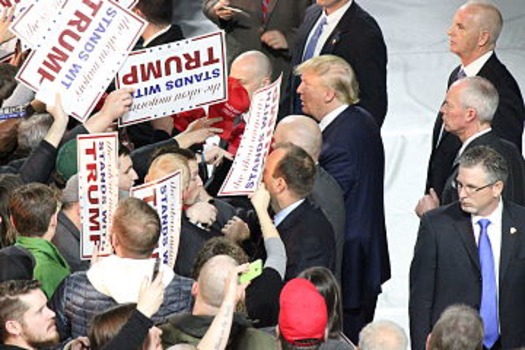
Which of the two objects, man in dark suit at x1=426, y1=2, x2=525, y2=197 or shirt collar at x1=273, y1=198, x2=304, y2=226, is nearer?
shirt collar at x1=273, y1=198, x2=304, y2=226

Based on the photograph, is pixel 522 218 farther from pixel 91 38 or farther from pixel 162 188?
pixel 91 38

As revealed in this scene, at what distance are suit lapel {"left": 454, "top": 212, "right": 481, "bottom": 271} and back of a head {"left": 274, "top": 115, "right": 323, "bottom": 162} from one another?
1.15m

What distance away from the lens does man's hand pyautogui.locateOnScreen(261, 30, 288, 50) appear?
1435cm

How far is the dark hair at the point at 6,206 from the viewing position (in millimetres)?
10266

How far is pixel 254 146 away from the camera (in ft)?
36.9

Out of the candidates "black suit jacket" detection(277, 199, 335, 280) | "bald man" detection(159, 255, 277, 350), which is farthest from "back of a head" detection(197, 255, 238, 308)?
"black suit jacket" detection(277, 199, 335, 280)

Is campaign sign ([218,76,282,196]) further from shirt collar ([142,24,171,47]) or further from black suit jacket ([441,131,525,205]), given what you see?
shirt collar ([142,24,171,47])

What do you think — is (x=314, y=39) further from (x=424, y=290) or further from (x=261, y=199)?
(x=424, y=290)

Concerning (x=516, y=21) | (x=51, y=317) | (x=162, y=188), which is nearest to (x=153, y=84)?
(x=162, y=188)

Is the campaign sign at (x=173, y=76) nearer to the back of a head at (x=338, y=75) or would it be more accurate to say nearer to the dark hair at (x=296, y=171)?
the back of a head at (x=338, y=75)

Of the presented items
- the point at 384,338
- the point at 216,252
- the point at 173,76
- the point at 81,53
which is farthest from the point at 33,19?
the point at 384,338

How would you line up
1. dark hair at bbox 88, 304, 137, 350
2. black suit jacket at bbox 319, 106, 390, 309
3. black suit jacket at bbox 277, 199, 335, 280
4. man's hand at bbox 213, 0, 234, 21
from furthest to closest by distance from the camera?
man's hand at bbox 213, 0, 234, 21 < black suit jacket at bbox 319, 106, 390, 309 < black suit jacket at bbox 277, 199, 335, 280 < dark hair at bbox 88, 304, 137, 350

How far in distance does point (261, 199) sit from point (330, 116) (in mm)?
1514

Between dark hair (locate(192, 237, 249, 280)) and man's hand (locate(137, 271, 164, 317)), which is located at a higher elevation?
man's hand (locate(137, 271, 164, 317))
